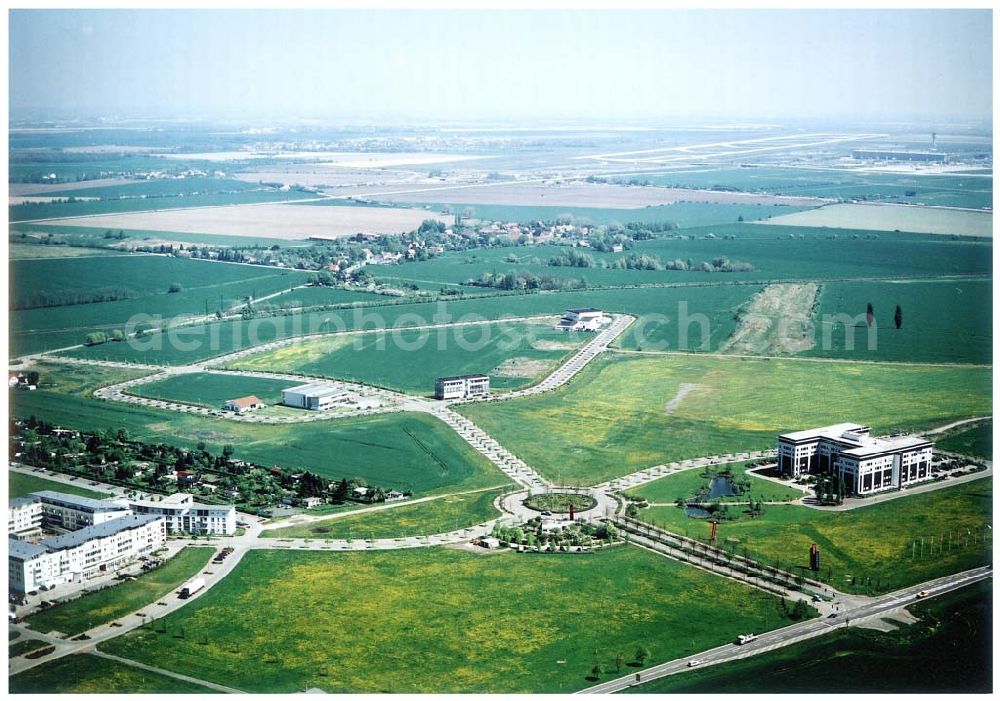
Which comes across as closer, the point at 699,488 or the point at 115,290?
the point at 699,488

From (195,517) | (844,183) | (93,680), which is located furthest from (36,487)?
(844,183)

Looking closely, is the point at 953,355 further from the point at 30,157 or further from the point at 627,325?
the point at 30,157

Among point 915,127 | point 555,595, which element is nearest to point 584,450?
Answer: point 555,595

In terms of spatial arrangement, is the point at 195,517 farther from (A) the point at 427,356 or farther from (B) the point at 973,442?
(B) the point at 973,442

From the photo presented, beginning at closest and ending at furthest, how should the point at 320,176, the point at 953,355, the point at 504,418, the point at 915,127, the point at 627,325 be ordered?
the point at 504,418 → the point at 953,355 → the point at 627,325 → the point at 915,127 → the point at 320,176

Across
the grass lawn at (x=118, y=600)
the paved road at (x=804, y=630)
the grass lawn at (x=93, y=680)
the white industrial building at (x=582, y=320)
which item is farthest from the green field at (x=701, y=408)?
the grass lawn at (x=93, y=680)
